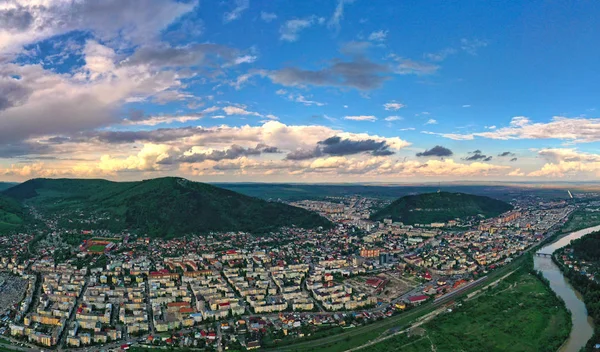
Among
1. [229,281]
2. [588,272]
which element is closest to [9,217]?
[229,281]

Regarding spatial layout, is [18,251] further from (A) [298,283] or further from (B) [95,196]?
(B) [95,196]

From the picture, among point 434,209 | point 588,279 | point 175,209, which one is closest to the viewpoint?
point 588,279

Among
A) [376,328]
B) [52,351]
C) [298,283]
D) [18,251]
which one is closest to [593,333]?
[376,328]

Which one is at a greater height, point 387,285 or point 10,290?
Result: point 10,290

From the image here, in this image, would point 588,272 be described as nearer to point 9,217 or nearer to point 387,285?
point 387,285

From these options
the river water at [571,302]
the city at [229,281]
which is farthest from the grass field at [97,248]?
the river water at [571,302]

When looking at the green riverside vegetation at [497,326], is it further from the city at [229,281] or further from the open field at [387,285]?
the open field at [387,285]
